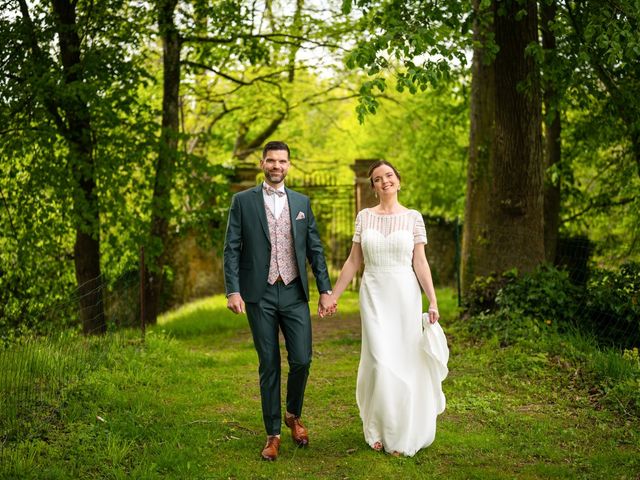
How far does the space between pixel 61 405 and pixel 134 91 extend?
21.4 ft

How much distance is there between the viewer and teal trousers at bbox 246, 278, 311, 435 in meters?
5.13

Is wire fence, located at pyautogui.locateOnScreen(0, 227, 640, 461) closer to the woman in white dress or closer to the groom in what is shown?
the groom

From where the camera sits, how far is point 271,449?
5105 millimetres

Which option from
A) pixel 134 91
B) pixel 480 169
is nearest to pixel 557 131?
pixel 480 169

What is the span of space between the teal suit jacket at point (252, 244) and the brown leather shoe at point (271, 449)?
0.95 metres

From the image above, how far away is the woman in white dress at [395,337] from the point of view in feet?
16.9

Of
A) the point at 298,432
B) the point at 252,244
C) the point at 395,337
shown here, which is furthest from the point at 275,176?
the point at 298,432

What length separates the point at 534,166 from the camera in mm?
9820

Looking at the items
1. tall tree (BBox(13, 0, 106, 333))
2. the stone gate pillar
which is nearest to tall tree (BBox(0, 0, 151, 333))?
tall tree (BBox(13, 0, 106, 333))

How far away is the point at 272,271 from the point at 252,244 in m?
0.23

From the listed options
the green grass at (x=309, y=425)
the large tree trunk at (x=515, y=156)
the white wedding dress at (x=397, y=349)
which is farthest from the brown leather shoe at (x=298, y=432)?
the large tree trunk at (x=515, y=156)

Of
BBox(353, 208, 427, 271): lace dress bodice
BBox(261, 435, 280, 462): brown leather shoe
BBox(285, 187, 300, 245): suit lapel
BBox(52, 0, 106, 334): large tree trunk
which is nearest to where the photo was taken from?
BBox(261, 435, 280, 462): brown leather shoe

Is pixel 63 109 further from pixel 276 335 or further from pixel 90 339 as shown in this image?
pixel 276 335

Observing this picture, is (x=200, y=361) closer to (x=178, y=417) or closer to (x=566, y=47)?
(x=178, y=417)
